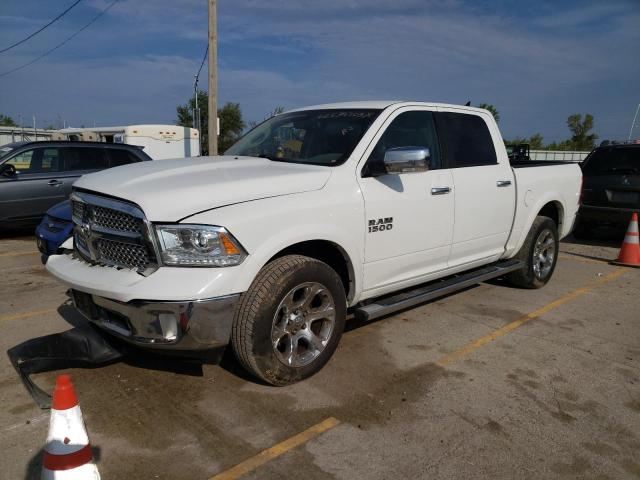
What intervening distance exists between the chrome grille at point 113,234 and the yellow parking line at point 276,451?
1175mm

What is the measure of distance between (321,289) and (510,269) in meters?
2.85

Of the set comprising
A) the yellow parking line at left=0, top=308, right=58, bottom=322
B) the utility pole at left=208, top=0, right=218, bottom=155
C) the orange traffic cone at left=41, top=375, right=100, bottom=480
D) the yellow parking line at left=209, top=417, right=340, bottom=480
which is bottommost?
the yellow parking line at left=0, top=308, right=58, bottom=322

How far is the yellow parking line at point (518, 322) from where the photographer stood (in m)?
4.08

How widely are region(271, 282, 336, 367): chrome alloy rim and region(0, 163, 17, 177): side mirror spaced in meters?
7.52

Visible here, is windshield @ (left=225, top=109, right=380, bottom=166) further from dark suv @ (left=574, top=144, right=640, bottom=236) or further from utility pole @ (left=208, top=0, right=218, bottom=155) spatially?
utility pole @ (left=208, top=0, right=218, bottom=155)

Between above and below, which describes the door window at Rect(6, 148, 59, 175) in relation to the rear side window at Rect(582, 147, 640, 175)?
below

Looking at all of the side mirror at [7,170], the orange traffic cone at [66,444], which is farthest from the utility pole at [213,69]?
the orange traffic cone at [66,444]

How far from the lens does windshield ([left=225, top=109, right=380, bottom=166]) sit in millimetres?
3957

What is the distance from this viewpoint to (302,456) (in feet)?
8.93

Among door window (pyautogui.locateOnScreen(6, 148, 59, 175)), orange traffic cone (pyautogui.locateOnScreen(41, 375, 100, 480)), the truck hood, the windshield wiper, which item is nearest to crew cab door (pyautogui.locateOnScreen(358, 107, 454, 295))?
the truck hood

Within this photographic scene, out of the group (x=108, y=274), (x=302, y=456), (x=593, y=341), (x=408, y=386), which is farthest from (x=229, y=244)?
(x=593, y=341)

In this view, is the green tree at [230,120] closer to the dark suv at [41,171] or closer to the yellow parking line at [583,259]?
the dark suv at [41,171]

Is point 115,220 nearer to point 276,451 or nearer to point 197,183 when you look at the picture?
point 197,183

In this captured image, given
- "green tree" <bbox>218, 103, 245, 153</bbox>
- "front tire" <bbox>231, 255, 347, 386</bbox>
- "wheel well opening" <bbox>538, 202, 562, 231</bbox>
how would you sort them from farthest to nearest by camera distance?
"green tree" <bbox>218, 103, 245, 153</bbox>, "wheel well opening" <bbox>538, 202, 562, 231</bbox>, "front tire" <bbox>231, 255, 347, 386</bbox>
